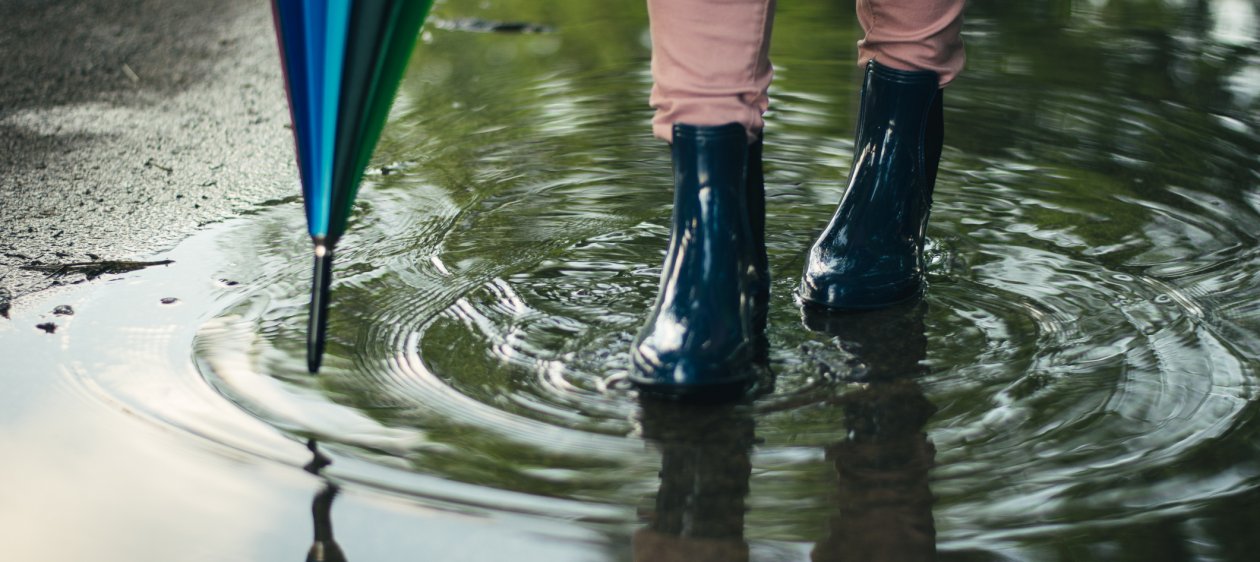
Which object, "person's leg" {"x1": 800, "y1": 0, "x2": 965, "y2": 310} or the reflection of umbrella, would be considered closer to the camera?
the reflection of umbrella

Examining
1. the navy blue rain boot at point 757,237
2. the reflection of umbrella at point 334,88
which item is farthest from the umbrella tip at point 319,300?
the navy blue rain boot at point 757,237

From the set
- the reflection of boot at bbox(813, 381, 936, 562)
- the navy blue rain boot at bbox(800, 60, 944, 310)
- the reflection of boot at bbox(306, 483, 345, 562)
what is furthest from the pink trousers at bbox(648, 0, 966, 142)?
the reflection of boot at bbox(306, 483, 345, 562)

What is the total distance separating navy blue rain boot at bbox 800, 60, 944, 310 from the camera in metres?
1.68

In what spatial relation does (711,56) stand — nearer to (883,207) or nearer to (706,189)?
(706,189)

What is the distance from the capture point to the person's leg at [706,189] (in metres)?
1.41

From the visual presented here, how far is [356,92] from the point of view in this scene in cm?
133

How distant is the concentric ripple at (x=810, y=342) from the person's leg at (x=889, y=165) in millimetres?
47

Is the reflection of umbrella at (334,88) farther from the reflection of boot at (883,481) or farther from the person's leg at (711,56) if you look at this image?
the reflection of boot at (883,481)

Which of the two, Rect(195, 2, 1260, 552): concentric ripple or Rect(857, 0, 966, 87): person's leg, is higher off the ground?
Rect(857, 0, 966, 87): person's leg

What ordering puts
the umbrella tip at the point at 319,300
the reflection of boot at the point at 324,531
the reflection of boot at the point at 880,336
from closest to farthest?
the reflection of boot at the point at 324,531
the umbrella tip at the point at 319,300
the reflection of boot at the point at 880,336

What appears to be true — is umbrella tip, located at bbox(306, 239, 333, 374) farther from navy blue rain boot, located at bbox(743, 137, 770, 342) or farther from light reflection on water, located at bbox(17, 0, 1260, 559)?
navy blue rain boot, located at bbox(743, 137, 770, 342)

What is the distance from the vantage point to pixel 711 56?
4.67ft

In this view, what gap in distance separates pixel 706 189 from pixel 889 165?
1.27 ft

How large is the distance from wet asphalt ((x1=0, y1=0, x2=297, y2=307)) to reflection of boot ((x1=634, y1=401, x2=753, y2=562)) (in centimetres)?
93
